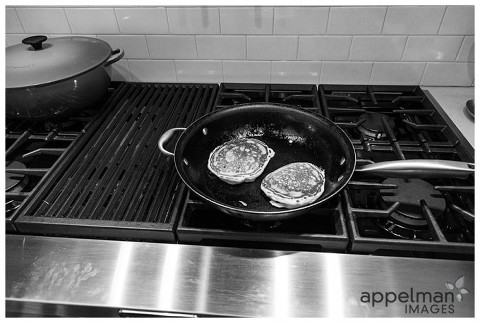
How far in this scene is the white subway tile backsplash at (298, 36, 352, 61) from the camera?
1101 millimetres

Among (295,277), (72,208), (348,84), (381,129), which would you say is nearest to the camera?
(295,277)

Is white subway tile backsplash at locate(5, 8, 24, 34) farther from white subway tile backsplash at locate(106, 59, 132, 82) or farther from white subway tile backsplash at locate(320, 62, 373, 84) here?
white subway tile backsplash at locate(320, 62, 373, 84)

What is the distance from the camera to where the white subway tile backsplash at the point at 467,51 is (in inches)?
41.8

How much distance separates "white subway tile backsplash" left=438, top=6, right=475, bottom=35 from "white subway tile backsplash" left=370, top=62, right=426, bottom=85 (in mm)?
134

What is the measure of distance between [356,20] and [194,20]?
58cm

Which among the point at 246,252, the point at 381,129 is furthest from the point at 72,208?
→ the point at 381,129

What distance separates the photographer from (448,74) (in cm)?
115

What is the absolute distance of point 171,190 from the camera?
775mm

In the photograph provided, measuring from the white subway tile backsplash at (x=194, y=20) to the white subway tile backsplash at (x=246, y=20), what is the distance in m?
0.03

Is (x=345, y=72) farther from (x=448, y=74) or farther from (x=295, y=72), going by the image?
(x=448, y=74)

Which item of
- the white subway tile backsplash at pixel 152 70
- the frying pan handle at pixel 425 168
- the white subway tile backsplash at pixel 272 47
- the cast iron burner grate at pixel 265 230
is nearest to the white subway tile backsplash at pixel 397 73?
the white subway tile backsplash at pixel 272 47

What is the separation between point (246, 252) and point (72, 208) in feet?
1.45

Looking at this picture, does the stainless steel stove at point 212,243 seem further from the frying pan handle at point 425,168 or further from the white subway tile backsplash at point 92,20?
the white subway tile backsplash at point 92,20
